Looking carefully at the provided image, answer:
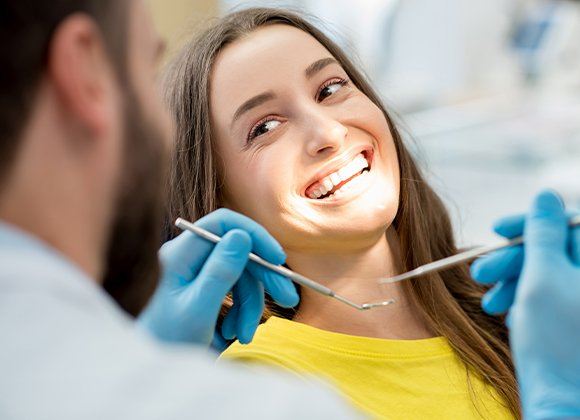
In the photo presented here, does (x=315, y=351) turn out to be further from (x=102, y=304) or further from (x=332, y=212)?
(x=102, y=304)

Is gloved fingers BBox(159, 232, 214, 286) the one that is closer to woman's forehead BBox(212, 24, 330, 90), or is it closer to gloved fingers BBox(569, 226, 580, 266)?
woman's forehead BBox(212, 24, 330, 90)

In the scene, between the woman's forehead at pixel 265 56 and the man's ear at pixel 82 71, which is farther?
the woman's forehead at pixel 265 56

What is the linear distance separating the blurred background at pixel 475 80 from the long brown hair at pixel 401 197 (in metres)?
1.80

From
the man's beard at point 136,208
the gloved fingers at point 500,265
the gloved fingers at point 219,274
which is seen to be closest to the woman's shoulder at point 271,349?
the gloved fingers at point 219,274

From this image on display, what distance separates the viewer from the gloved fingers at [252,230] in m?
1.37

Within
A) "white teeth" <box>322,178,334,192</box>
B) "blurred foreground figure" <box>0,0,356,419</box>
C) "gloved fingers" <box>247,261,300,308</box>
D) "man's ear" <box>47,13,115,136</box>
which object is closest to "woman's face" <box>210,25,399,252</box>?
"white teeth" <box>322,178,334,192</box>

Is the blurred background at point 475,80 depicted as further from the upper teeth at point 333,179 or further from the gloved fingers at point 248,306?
the gloved fingers at point 248,306

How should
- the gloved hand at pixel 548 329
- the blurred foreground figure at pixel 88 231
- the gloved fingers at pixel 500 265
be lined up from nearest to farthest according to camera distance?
the blurred foreground figure at pixel 88 231 → the gloved hand at pixel 548 329 → the gloved fingers at pixel 500 265

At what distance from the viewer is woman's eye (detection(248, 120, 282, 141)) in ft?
5.09

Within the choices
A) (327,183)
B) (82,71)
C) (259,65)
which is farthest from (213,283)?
(82,71)

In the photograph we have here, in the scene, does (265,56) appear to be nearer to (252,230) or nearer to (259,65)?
(259,65)

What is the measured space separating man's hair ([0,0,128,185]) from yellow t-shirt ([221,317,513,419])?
0.70 m

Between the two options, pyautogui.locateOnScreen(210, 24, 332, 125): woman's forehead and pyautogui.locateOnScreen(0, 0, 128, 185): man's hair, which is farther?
pyautogui.locateOnScreen(210, 24, 332, 125): woman's forehead

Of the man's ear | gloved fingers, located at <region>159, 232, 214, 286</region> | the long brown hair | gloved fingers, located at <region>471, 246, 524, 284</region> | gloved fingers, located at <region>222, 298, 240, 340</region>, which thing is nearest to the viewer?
the man's ear
